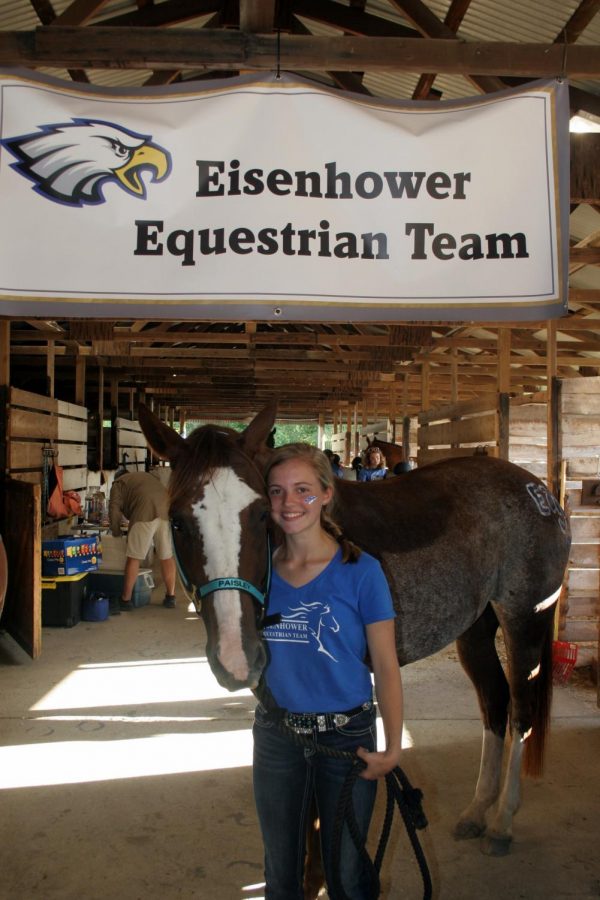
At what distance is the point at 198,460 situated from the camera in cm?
190

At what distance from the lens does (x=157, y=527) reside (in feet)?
24.9

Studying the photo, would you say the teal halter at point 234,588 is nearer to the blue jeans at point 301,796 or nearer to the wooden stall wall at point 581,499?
the blue jeans at point 301,796

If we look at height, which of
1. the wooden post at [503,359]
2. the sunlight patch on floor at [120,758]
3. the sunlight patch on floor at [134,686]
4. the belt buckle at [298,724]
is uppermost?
the wooden post at [503,359]

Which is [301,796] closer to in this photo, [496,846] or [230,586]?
[230,586]

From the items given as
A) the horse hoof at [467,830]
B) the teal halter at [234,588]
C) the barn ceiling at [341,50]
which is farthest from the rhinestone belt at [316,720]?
the horse hoof at [467,830]

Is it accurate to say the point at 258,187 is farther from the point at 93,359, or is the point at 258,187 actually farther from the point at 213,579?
the point at 93,359

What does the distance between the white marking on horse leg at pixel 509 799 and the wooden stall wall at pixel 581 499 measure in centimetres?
263

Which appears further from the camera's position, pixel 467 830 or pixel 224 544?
pixel 467 830

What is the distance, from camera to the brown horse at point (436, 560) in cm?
179

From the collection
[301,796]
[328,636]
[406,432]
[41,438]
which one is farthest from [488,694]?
[406,432]

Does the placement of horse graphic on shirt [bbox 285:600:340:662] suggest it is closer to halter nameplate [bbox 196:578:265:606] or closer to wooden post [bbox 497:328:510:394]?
halter nameplate [bbox 196:578:265:606]

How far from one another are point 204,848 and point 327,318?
2437mm

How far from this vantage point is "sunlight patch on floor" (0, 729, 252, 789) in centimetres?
356

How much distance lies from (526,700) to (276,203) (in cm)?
257
